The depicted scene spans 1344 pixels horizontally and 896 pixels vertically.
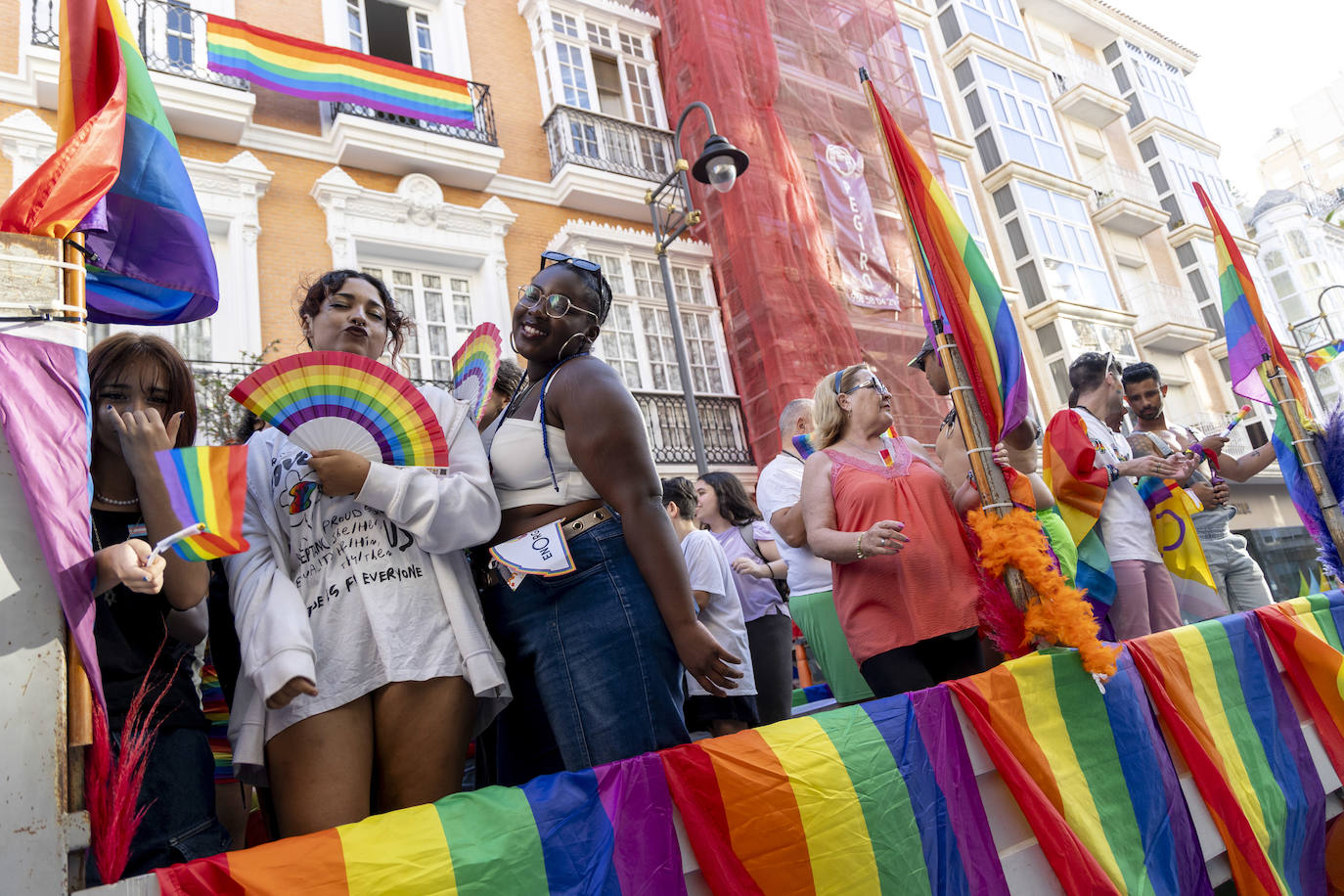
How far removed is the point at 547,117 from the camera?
41.4ft

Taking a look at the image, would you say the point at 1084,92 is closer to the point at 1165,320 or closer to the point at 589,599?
the point at 1165,320

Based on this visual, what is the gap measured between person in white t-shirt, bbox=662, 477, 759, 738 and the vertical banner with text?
10.4 meters

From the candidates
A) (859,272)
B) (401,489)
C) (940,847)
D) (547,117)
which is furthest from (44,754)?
(859,272)

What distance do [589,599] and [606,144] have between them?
39.5ft

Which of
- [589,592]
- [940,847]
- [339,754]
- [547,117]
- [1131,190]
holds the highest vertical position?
[1131,190]

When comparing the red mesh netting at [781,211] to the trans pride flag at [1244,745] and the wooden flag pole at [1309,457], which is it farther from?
the trans pride flag at [1244,745]

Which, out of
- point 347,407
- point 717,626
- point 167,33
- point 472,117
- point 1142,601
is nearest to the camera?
point 347,407

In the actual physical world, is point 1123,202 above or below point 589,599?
above

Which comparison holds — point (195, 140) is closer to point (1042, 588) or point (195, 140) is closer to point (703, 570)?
point (703, 570)

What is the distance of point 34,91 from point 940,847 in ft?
35.4

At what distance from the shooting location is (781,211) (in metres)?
13.1

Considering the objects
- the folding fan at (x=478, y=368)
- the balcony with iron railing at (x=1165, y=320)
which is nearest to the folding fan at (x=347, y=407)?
the folding fan at (x=478, y=368)

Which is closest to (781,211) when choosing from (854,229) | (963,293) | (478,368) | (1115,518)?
(854,229)

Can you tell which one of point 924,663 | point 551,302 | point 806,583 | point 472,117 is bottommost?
point 924,663
